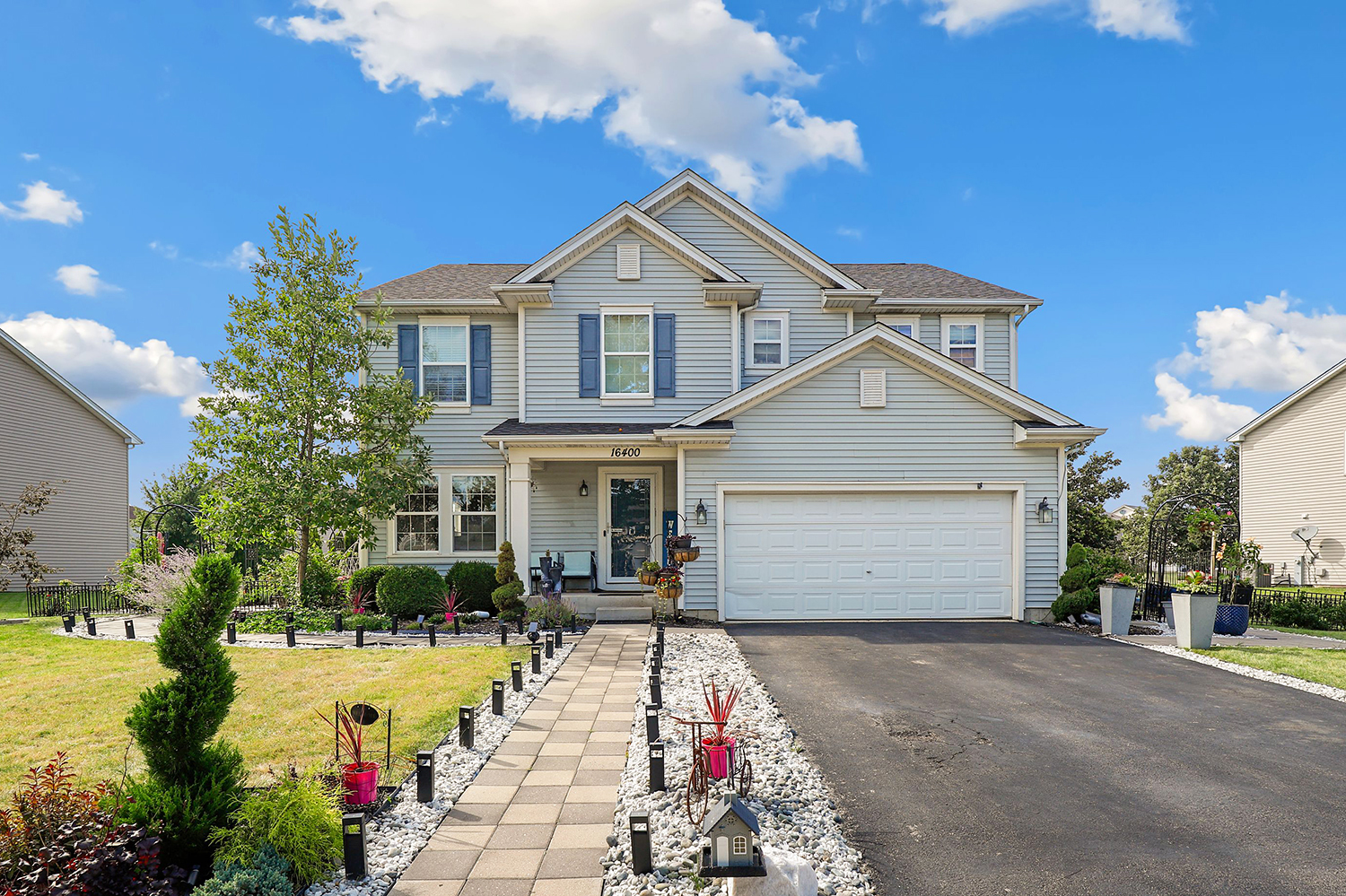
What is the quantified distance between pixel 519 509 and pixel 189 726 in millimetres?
11105

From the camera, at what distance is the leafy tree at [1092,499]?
2439 cm

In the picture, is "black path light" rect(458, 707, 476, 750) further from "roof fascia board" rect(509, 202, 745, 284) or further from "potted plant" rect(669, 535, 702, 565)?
"roof fascia board" rect(509, 202, 745, 284)

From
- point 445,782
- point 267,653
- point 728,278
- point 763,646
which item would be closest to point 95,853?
point 445,782

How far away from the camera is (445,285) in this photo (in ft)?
59.0

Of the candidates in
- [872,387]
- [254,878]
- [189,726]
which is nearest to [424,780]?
[254,878]

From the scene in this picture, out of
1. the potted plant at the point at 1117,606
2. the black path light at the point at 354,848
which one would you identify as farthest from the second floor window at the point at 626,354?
the black path light at the point at 354,848

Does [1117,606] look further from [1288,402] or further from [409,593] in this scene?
[1288,402]

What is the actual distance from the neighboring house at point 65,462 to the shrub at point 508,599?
15527 mm

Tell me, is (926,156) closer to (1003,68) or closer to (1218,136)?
(1003,68)

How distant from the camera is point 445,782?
5.70 m

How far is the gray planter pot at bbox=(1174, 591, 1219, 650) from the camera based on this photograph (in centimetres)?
1199

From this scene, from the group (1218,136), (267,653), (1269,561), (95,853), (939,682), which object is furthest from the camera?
(1269,561)

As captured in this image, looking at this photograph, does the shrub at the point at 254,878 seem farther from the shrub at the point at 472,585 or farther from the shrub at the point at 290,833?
the shrub at the point at 472,585

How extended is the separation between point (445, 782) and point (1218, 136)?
18118 millimetres
